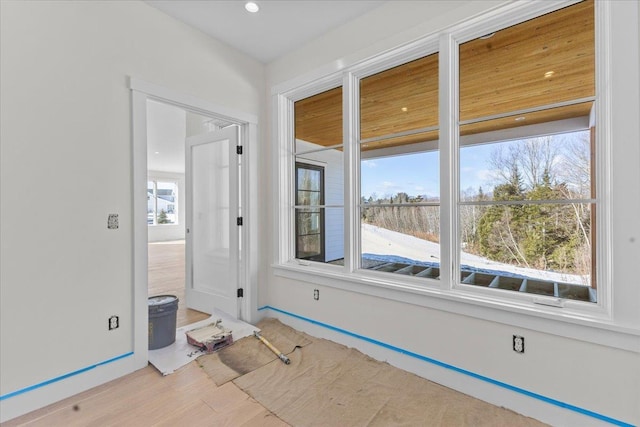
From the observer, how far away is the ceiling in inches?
91.1

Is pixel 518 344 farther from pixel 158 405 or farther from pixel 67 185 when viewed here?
pixel 67 185

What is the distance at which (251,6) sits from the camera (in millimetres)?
2332

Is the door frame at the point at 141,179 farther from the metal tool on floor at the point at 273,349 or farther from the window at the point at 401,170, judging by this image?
the window at the point at 401,170

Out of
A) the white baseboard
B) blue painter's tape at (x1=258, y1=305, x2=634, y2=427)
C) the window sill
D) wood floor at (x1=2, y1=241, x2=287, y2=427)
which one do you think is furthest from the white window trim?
the white baseboard

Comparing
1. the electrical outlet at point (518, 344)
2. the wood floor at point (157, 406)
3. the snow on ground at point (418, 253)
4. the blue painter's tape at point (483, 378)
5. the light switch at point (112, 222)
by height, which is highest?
the light switch at point (112, 222)

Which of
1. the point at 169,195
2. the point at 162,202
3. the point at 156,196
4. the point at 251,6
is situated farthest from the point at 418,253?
the point at 169,195

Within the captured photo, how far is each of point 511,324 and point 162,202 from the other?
12.0 meters

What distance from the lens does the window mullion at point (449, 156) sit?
2.04m

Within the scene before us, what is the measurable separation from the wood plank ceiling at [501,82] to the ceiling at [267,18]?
0.59m

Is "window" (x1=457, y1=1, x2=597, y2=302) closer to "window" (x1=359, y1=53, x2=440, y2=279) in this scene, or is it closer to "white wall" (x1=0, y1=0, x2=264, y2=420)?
"window" (x1=359, y1=53, x2=440, y2=279)

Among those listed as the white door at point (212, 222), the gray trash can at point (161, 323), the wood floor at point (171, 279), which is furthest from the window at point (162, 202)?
the gray trash can at point (161, 323)

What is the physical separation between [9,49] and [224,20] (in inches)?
57.5

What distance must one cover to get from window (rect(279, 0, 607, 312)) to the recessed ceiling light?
833 mm

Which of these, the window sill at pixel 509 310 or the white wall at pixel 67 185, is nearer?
the window sill at pixel 509 310
